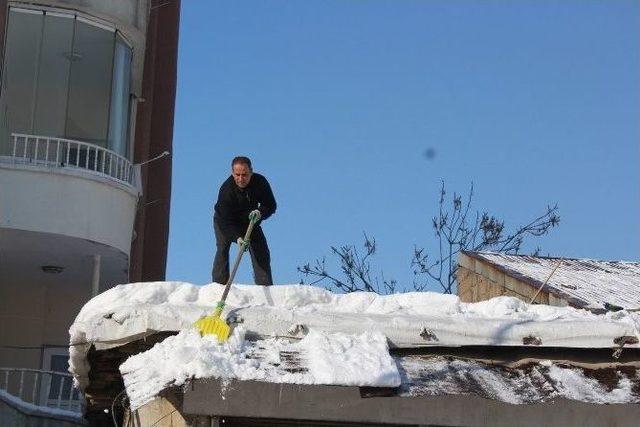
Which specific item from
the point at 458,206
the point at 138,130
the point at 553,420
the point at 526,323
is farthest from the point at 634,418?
the point at 458,206

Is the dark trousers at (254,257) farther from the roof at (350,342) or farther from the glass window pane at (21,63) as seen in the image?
the glass window pane at (21,63)

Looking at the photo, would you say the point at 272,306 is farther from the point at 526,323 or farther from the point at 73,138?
the point at 73,138

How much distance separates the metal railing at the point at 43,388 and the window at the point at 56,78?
3.18m

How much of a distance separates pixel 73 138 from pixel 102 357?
27.5ft

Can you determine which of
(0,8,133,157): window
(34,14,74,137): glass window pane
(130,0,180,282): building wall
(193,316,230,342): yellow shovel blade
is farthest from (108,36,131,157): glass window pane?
(193,316,230,342): yellow shovel blade

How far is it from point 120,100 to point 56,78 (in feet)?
3.81

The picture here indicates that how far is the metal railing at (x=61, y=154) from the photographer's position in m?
15.7

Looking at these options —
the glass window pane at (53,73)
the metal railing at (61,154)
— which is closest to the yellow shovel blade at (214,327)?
the metal railing at (61,154)

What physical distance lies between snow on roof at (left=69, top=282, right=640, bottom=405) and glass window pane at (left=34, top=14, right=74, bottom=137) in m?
8.10

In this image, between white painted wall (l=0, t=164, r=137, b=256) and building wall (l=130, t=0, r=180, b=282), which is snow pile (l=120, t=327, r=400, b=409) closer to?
white painted wall (l=0, t=164, r=137, b=256)

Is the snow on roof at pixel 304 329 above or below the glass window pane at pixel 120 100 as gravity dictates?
below

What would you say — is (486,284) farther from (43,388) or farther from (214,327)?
(214,327)

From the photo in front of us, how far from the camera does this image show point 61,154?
15812 mm

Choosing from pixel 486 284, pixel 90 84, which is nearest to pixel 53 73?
pixel 90 84
